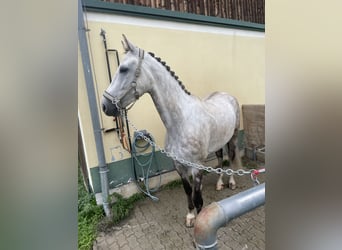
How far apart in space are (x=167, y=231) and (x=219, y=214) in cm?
181

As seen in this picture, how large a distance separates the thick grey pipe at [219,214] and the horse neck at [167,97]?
131 centimetres

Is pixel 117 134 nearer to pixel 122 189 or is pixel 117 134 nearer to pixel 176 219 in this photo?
pixel 122 189

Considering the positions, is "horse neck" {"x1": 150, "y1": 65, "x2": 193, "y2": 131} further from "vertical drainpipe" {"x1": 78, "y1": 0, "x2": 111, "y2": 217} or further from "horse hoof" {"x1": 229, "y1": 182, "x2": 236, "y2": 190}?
"horse hoof" {"x1": 229, "y1": 182, "x2": 236, "y2": 190}

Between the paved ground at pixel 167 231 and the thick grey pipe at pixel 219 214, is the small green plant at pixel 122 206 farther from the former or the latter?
the thick grey pipe at pixel 219 214

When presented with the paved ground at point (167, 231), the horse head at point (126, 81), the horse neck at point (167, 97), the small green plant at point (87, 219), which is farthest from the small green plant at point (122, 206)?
the horse head at point (126, 81)

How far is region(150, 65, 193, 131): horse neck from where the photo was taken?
191 centimetres

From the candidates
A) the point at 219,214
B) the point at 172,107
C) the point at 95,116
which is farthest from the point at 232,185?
the point at 219,214

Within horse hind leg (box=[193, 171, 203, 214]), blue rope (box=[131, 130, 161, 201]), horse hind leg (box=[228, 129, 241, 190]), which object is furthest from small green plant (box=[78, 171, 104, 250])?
horse hind leg (box=[228, 129, 241, 190])

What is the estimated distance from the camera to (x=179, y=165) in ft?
6.95

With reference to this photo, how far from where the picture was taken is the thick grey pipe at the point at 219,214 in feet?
2.27

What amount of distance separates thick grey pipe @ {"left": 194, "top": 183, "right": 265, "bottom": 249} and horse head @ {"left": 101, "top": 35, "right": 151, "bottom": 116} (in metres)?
1.30

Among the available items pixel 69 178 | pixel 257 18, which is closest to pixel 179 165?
pixel 69 178

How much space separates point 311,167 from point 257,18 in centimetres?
463

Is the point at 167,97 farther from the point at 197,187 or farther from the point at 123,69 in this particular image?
the point at 197,187
